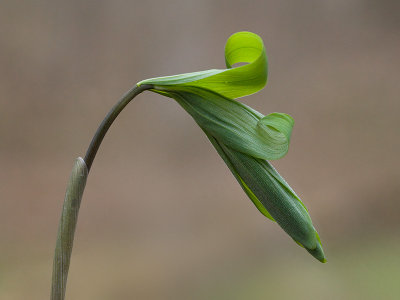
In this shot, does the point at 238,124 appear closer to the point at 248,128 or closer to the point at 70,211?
the point at 248,128

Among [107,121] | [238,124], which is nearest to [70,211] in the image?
[107,121]

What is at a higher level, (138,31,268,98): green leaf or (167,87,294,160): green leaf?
(138,31,268,98): green leaf

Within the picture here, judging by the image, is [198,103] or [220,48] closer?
[198,103]

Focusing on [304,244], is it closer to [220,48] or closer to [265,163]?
[265,163]

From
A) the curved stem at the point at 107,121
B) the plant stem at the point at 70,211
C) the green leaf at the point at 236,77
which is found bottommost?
the plant stem at the point at 70,211

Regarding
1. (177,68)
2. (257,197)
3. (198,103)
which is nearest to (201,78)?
(198,103)

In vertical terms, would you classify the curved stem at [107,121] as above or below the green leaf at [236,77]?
below

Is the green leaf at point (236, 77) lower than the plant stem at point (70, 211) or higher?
higher

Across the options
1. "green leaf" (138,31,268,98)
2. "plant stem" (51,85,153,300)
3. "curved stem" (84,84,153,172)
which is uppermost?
"green leaf" (138,31,268,98)
